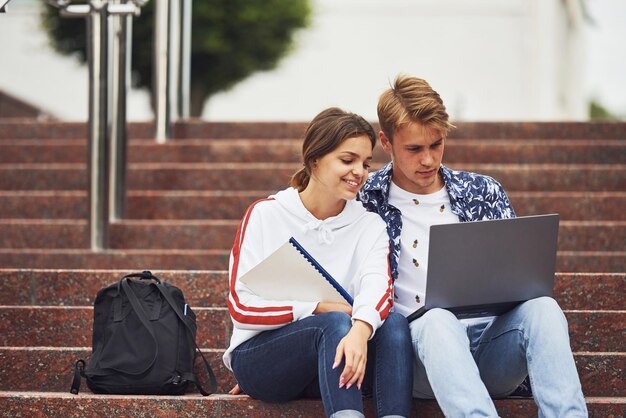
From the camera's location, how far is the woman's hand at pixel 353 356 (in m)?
2.84

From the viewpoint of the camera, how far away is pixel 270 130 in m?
6.41

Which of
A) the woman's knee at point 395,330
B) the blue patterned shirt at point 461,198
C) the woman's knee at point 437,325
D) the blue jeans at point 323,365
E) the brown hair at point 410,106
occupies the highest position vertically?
the brown hair at point 410,106

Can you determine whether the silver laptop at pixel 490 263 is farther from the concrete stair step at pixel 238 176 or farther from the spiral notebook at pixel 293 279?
the concrete stair step at pixel 238 176

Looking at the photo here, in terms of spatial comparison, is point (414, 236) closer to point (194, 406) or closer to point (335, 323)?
point (335, 323)

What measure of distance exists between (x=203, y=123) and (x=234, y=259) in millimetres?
3528

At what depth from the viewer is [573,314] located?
370 cm

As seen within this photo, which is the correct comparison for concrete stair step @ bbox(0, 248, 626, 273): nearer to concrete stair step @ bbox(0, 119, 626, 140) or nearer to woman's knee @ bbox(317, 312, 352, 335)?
concrete stair step @ bbox(0, 119, 626, 140)

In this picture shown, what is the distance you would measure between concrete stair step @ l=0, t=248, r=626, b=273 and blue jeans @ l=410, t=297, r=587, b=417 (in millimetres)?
1500

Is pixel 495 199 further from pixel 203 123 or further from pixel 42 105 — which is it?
pixel 42 105

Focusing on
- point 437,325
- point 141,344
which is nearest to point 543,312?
point 437,325

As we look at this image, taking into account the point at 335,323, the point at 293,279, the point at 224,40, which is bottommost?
the point at 335,323

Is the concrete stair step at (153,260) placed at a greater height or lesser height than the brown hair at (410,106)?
lesser

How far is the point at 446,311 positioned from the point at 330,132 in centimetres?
64

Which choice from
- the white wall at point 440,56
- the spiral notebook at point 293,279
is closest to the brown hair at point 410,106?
the spiral notebook at point 293,279
